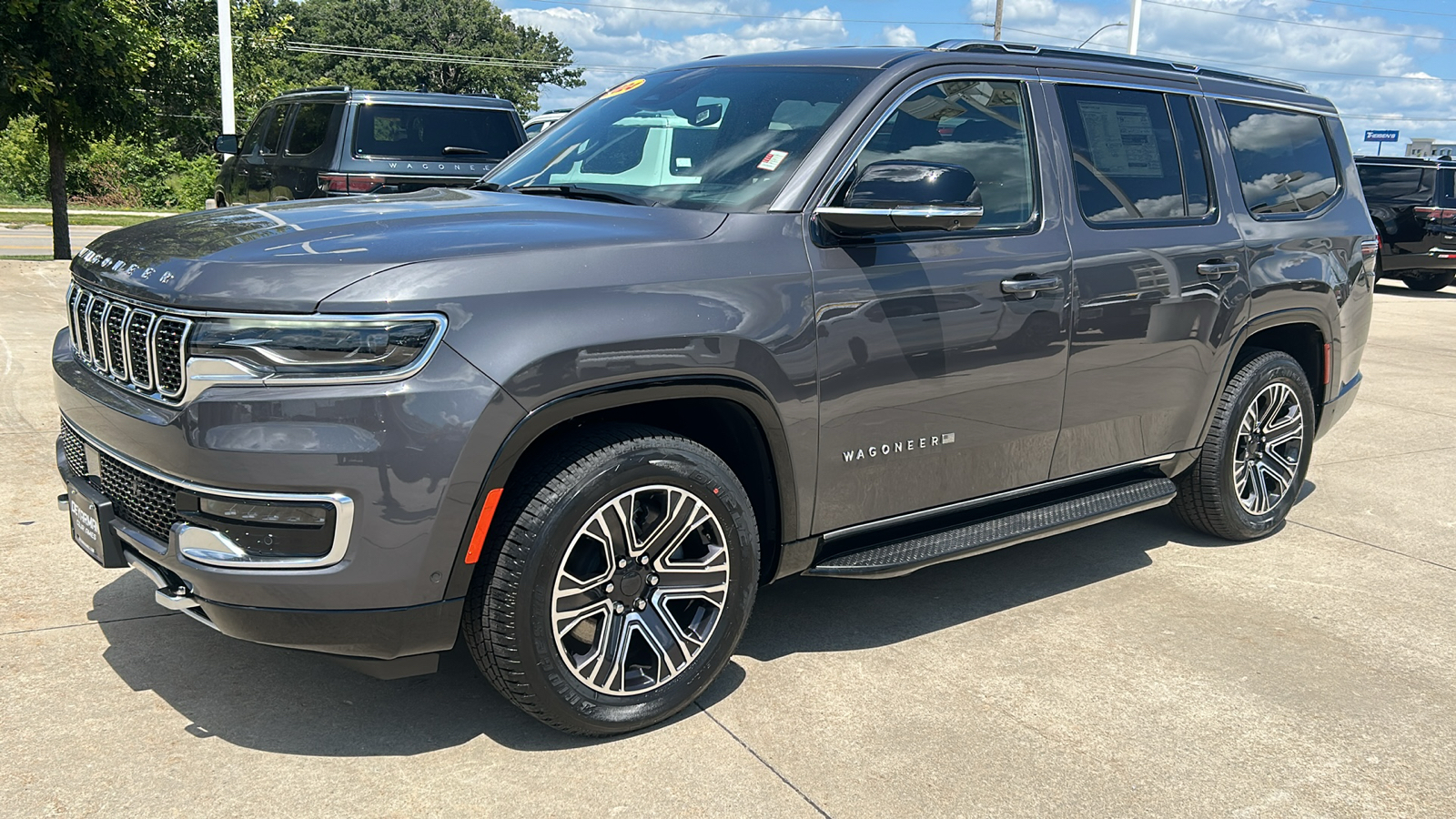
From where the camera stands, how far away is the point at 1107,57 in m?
4.83

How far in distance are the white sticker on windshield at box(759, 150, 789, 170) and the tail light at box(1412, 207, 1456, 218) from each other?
17506 mm

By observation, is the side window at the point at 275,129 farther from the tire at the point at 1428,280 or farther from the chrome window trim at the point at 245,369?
the tire at the point at 1428,280

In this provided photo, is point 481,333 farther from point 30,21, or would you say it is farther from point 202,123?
point 202,123

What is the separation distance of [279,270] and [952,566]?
3.12 m

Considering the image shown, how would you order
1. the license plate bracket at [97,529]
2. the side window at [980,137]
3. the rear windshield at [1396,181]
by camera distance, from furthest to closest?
1. the rear windshield at [1396,181]
2. the side window at [980,137]
3. the license plate bracket at [97,529]

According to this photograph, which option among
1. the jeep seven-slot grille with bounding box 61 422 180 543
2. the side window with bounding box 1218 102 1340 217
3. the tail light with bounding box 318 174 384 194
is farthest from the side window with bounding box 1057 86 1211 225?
the tail light with bounding box 318 174 384 194

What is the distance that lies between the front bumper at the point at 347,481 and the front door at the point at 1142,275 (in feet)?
7.61

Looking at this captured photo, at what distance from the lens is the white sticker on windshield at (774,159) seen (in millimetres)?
3807

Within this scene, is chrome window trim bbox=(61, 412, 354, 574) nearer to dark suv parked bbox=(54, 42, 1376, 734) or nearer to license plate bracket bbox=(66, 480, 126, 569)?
dark suv parked bbox=(54, 42, 1376, 734)

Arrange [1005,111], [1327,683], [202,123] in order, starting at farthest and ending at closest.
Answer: [202,123]
[1005,111]
[1327,683]

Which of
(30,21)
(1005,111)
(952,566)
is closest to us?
(1005,111)

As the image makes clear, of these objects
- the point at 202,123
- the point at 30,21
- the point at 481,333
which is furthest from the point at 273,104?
the point at 481,333

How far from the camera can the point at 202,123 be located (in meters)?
18.0

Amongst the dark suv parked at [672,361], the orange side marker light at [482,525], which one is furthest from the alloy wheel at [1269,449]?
the orange side marker light at [482,525]
